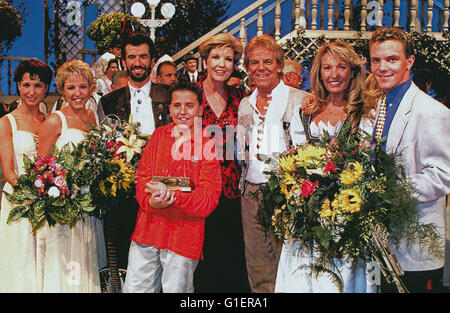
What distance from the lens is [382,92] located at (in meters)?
2.67

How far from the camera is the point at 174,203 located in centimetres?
262

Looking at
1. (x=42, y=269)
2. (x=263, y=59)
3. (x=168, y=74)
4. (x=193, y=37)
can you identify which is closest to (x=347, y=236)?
(x=263, y=59)

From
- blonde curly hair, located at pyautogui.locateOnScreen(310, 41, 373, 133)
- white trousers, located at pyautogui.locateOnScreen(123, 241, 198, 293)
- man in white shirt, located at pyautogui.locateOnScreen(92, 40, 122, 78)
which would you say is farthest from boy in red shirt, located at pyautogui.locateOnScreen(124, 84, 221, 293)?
man in white shirt, located at pyautogui.locateOnScreen(92, 40, 122, 78)

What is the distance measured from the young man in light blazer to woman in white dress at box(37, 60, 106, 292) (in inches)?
74.9

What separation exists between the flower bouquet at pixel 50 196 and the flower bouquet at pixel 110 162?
0.08 meters

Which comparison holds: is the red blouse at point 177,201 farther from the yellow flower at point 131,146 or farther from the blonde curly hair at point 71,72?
the blonde curly hair at point 71,72

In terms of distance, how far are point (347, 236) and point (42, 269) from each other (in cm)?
209

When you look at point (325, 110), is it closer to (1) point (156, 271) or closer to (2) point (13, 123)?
(1) point (156, 271)

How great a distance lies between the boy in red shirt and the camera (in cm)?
266

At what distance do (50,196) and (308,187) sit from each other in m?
1.61

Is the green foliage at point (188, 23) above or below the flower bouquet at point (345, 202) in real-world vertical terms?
above

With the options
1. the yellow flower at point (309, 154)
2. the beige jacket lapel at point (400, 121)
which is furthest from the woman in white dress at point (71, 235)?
the beige jacket lapel at point (400, 121)

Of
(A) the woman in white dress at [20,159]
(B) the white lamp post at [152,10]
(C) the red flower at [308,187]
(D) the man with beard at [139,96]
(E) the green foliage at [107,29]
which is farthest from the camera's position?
(E) the green foliage at [107,29]

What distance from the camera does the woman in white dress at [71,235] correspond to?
3.04m
